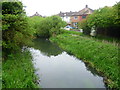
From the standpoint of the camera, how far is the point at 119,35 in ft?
67.8

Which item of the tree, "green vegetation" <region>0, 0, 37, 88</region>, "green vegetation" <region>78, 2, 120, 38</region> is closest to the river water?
"green vegetation" <region>0, 0, 37, 88</region>

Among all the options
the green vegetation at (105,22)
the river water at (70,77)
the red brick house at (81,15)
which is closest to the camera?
the river water at (70,77)

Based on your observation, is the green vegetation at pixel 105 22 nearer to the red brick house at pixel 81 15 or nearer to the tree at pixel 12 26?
the tree at pixel 12 26

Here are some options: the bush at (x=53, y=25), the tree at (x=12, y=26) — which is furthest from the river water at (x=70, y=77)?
the bush at (x=53, y=25)

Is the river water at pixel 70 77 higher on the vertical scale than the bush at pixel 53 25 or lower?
lower

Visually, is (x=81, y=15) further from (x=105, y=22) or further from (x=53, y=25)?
(x=105, y=22)

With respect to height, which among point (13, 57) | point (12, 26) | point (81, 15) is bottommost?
point (13, 57)

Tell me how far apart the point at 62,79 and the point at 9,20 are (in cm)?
505

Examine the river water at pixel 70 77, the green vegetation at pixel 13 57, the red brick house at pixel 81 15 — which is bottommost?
the river water at pixel 70 77

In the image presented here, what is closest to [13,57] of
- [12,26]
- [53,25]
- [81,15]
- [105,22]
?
[12,26]

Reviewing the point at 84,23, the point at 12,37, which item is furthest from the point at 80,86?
the point at 84,23

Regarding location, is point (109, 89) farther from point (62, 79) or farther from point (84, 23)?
point (84, 23)

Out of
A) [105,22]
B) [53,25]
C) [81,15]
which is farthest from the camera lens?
[81,15]

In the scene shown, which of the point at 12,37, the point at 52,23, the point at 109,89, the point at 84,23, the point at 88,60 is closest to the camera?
the point at 109,89
